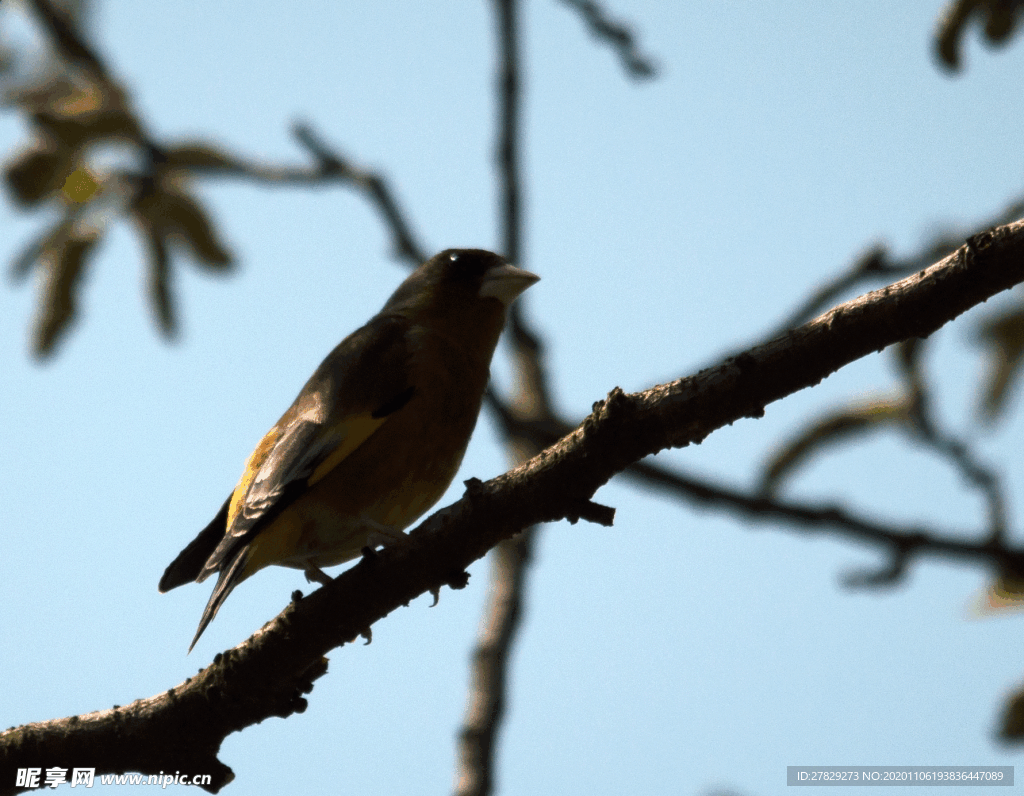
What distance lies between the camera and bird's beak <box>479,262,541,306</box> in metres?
5.24

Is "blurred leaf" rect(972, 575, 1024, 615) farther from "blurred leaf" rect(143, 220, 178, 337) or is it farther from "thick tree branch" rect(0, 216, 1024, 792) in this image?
"blurred leaf" rect(143, 220, 178, 337)

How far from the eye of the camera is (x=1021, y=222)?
8.17 ft

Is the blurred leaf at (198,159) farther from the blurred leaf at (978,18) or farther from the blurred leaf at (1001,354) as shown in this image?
the blurred leaf at (1001,354)

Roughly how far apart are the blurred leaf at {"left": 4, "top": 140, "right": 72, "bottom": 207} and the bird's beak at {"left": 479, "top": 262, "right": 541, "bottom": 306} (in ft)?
6.97

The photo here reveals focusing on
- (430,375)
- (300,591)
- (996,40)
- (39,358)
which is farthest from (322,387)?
(996,40)

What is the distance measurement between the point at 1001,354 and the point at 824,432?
2.12ft

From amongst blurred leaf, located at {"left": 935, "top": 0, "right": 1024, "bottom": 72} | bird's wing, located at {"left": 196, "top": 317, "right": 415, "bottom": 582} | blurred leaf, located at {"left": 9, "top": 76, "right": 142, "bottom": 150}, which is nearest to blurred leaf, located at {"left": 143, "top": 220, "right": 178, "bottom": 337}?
blurred leaf, located at {"left": 9, "top": 76, "right": 142, "bottom": 150}

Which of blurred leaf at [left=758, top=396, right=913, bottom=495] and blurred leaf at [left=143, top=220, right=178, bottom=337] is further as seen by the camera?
blurred leaf at [left=143, top=220, right=178, bottom=337]

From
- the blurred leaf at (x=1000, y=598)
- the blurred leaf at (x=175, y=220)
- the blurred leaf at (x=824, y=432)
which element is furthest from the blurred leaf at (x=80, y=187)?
the blurred leaf at (x=1000, y=598)

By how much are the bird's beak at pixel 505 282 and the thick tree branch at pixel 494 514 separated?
7.37ft

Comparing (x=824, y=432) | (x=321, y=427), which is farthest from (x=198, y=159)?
(x=824, y=432)

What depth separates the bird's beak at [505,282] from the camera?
Result: 5.24 metres

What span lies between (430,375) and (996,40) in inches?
99.8

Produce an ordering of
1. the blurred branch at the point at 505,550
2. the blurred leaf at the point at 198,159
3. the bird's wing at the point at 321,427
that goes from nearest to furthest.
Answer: the blurred leaf at the point at 198,159, the bird's wing at the point at 321,427, the blurred branch at the point at 505,550
